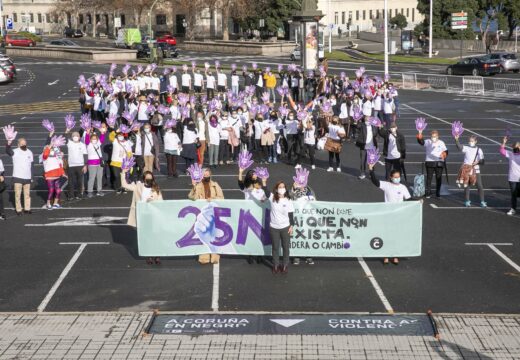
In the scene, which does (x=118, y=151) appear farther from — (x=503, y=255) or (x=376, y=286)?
(x=503, y=255)

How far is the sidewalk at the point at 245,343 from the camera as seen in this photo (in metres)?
10.9

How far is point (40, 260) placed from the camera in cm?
1510

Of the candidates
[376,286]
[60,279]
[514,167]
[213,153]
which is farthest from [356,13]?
[60,279]

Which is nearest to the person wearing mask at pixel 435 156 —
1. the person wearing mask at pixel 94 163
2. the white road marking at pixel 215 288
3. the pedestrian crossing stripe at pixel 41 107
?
the white road marking at pixel 215 288

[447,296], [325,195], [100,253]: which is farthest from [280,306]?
[325,195]

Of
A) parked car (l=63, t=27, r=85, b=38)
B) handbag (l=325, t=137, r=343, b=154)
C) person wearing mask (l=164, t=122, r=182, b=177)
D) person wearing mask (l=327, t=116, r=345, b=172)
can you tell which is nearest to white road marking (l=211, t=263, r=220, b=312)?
person wearing mask (l=164, t=122, r=182, b=177)

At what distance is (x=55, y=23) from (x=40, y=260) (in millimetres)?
109724

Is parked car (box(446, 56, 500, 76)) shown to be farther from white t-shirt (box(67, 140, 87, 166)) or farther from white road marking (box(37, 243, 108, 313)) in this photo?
white road marking (box(37, 243, 108, 313))

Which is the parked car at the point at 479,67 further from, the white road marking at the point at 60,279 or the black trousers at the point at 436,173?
the white road marking at the point at 60,279

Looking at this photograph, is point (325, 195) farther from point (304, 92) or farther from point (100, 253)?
point (304, 92)

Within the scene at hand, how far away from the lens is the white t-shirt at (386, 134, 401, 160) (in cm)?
1989

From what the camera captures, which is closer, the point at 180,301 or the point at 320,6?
the point at 180,301

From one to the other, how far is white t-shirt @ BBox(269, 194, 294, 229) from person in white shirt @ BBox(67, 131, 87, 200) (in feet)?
23.1

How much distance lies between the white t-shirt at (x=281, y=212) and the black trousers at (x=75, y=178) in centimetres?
725
